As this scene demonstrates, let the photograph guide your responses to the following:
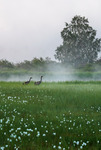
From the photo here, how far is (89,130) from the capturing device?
8.66 metres

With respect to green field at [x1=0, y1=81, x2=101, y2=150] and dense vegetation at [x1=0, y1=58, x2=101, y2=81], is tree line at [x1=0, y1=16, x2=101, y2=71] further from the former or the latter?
green field at [x1=0, y1=81, x2=101, y2=150]

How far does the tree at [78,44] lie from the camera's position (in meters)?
55.6

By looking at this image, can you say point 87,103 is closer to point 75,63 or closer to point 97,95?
point 97,95

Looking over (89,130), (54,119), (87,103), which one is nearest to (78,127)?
(89,130)

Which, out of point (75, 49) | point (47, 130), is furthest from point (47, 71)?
point (47, 130)

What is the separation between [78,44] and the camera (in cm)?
5631

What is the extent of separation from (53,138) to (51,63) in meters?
48.1

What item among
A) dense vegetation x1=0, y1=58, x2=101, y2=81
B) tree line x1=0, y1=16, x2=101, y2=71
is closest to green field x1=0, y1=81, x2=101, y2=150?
dense vegetation x1=0, y1=58, x2=101, y2=81

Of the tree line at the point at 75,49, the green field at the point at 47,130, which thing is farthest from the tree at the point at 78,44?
the green field at the point at 47,130

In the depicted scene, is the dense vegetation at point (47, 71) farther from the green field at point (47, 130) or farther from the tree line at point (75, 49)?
the green field at point (47, 130)

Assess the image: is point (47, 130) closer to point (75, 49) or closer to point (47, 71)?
point (47, 71)

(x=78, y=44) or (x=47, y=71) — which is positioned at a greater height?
(x=78, y=44)

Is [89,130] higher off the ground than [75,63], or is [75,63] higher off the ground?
Result: [75,63]

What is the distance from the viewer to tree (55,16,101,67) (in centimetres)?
5559
